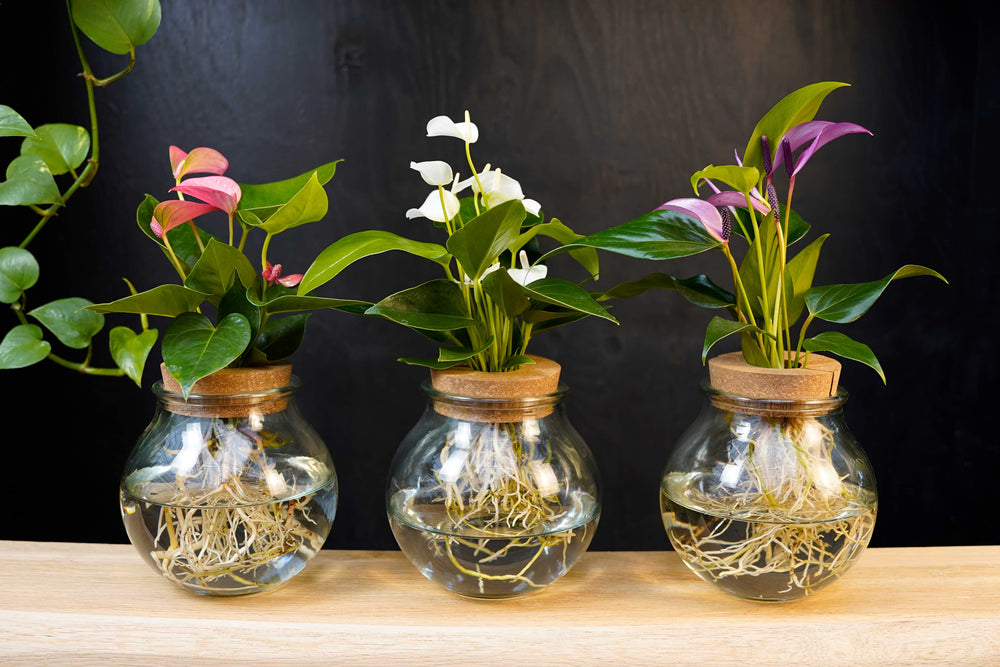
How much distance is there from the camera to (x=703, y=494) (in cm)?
71

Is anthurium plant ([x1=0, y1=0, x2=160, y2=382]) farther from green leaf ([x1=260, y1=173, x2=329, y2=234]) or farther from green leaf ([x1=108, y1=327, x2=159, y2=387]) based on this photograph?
green leaf ([x1=260, y1=173, x2=329, y2=234])

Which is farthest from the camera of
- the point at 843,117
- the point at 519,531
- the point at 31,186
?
the point at 843,117

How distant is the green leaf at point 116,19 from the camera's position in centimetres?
77

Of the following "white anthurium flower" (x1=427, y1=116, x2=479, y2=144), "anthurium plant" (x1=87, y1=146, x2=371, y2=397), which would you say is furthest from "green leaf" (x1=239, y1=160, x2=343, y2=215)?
"white anthurium flower" (x1=427, y1=116, x2=479, y2=144)

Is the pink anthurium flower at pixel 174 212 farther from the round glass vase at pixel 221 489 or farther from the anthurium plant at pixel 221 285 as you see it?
the round glass vase at pixel 221 489

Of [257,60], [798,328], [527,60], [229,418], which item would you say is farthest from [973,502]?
[257,60]

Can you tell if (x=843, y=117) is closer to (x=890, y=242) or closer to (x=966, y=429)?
(x=890, y=242)

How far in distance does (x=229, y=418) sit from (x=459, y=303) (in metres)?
0.23

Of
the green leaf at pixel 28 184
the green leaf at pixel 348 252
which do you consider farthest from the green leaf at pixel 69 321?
the green leaf at pixel 348 252

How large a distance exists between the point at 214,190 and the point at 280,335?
0.50 ft

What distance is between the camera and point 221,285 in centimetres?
70

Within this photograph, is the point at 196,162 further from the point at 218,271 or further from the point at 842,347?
the point at 842,347

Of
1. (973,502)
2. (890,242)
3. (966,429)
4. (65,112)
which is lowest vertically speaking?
(973,502)

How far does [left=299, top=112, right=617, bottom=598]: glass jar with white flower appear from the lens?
68 cm
